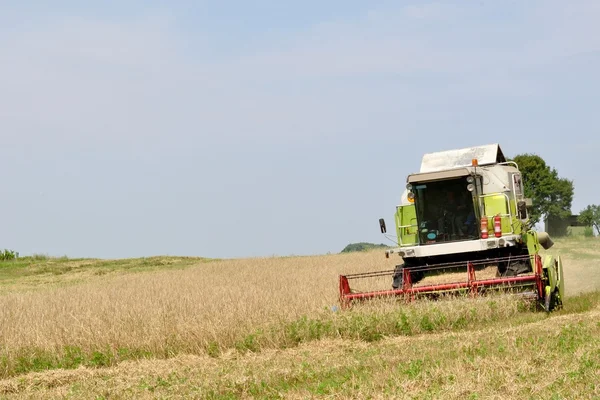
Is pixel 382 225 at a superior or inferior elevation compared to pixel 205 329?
superior

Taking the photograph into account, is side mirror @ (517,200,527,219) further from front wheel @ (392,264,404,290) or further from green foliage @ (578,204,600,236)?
green foliage @ (578,204,600,236)

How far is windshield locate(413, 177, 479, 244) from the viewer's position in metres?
14.2

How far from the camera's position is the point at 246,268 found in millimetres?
28688

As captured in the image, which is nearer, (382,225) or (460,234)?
(460,234)

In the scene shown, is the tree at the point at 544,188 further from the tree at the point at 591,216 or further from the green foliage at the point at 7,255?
the green foliage at the point at 7,255

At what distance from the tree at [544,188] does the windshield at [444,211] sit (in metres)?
49.1

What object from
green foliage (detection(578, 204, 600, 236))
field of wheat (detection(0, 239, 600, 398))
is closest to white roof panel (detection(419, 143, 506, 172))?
field of wheat (detection(0, 239, 600, 398))

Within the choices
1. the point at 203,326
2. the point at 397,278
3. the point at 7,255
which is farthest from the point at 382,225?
the point at 7,255

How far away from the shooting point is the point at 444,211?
14367 millimetres

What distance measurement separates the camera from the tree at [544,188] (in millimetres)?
61688

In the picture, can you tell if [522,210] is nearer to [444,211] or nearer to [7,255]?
[444,211]

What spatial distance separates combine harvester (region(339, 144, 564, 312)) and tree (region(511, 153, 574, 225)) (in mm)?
48393

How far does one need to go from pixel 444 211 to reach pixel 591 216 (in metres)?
61.2

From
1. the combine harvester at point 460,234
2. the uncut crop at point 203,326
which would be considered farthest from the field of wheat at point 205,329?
the combine harvester at point 460,234
